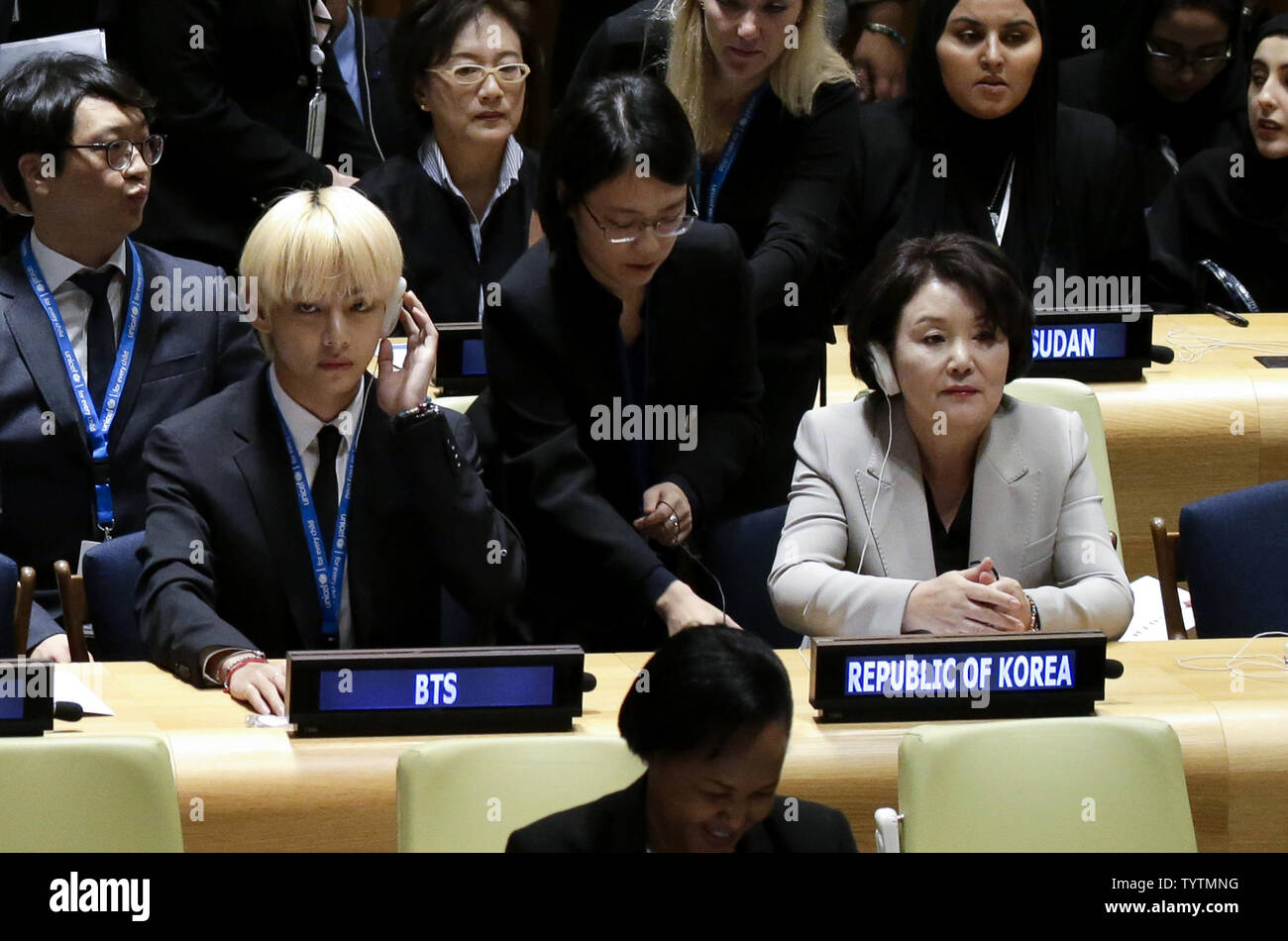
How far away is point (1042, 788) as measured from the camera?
2.35m

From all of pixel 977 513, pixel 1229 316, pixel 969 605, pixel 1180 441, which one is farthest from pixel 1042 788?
pixel 1229 316

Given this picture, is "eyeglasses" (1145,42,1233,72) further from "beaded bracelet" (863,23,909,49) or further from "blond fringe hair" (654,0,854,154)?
"blond fringe hair" (654,0,854,154)

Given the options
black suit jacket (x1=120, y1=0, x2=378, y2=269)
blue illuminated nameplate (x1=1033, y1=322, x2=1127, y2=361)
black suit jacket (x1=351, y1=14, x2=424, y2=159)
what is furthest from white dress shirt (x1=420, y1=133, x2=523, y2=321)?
blue illuminated nameplate (x1=1033, y1=322, x2=1127, y2=361)

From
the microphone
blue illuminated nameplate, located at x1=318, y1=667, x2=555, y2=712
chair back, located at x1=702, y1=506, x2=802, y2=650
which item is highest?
chair back, located at x1=702, y1=506, x2=802, y2=650

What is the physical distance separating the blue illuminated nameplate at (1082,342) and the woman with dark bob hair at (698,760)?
90.6 inches

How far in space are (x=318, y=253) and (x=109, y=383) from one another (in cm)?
83

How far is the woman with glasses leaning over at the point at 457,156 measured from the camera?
4.18 metres

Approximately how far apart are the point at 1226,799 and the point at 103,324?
213 centimetres

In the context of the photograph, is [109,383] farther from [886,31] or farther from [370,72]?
[886,31]

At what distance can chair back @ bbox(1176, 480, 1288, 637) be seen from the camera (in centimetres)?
328

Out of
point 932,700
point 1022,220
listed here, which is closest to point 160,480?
point 932,700

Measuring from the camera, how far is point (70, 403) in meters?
3.40

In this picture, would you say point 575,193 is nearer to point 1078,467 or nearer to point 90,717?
point 1078,467

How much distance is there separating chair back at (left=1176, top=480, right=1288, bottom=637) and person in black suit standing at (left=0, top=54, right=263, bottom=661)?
1757 mm
